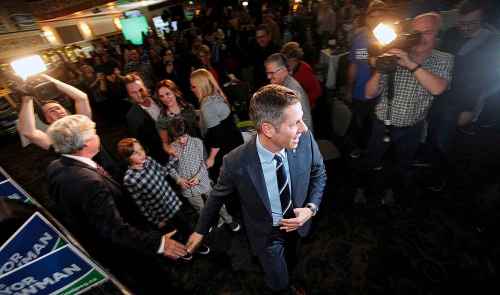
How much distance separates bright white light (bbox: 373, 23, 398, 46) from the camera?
198cm

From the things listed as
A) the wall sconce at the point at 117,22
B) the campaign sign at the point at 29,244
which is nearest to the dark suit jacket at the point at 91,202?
the campaign sign at the point at 29,244

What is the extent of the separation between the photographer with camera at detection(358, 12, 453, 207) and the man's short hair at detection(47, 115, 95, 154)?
7.36 feet

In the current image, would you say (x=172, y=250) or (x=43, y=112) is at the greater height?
(x=43, y=112)

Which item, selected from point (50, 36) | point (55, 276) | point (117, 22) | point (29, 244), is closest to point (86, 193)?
point (29, 244)

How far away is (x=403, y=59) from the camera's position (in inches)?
74.7

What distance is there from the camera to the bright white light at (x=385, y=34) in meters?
1.98

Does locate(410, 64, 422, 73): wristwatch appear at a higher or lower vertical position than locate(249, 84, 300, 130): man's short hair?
lower

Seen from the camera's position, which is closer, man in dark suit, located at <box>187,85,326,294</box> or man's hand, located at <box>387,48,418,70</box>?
man in dark suit, located at <box>187,85,326,294</box>

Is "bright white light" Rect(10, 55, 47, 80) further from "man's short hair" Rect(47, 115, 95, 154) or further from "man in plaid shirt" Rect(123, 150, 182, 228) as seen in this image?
"man in plaid shirt" Rect(123, 150, 182, 228)

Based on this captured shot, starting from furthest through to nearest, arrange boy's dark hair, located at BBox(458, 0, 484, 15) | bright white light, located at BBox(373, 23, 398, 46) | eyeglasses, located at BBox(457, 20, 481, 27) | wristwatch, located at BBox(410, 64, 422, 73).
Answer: eyeglasses, located at BBox(457, 20, 481, 27)
boy's dark hair, located at BBox(458, 0, 484, 15)
bright white light, located at BBox(373, 23, 398, 46)
wristwatch, located at BBox(410, 64, 422, 73)

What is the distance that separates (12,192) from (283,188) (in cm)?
264

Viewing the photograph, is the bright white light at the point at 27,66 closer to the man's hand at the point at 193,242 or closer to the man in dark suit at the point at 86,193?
the man in dark suit at the point at 86,193

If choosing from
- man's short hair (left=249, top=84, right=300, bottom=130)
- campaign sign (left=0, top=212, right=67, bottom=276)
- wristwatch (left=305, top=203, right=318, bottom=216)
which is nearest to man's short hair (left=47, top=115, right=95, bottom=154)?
campaign sign (left=0, top=212, right=67, bottom=276)

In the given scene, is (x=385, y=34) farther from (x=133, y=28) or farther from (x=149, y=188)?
(x=133, y=28)
